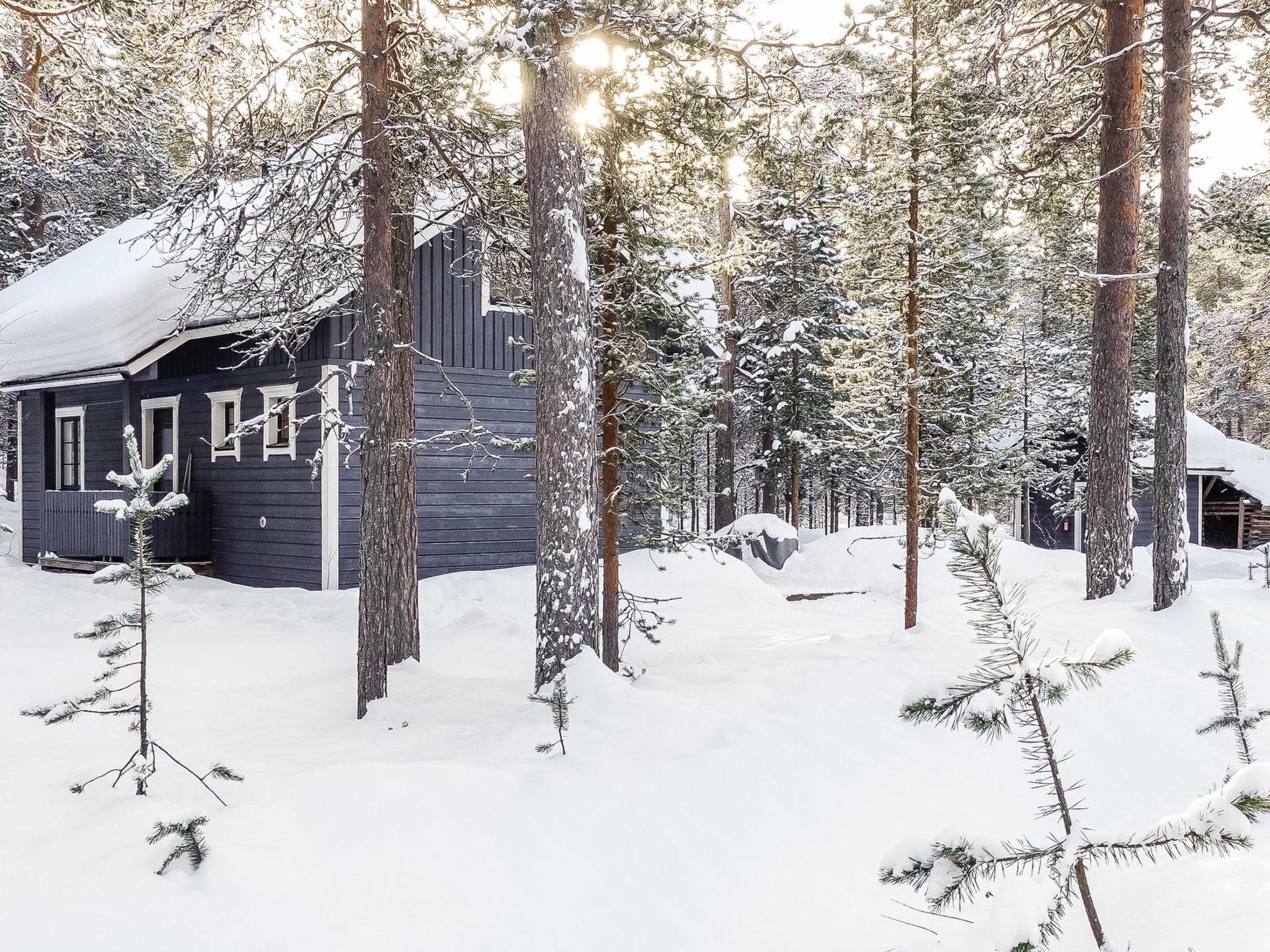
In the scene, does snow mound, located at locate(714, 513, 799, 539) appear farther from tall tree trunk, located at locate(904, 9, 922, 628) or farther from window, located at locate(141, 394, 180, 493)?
window, located at locate(141, 394, 180, 493)

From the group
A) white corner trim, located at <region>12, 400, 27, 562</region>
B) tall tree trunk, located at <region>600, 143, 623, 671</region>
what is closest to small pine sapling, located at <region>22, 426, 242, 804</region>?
tall tree trunk, located at <region>600, 143, 623, 671</region>

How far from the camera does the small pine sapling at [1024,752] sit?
2531 mm

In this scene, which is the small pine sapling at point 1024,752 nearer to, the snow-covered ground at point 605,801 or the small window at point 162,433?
the snow-covered ground at point 605,801

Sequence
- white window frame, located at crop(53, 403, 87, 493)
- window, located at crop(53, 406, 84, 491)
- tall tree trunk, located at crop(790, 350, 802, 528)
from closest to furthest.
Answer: white window frame, located at crop(53, 403, 87, 493) → window, located at crop(53, 406, 84, 491) → tall tree trunk, located at crop(790, 350, 802, 528)

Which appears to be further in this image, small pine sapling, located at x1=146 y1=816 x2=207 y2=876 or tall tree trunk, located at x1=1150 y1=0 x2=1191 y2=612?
tall tree trunk, located at x1=1150 y1=0 x2=1191 y2=612

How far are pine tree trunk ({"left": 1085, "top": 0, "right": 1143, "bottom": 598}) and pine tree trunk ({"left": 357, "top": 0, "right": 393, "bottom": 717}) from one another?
303 inches

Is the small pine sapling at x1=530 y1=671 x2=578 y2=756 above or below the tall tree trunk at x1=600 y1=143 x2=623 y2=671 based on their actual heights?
below

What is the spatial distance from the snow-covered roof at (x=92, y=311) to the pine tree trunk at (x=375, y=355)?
6839mm

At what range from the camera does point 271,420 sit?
16328mm

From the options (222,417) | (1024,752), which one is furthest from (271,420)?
(1024,752)

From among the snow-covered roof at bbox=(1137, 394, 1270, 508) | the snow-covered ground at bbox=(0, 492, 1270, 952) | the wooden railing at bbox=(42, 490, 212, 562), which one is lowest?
the snow-covered ground at bbox=(0, 492, 1270, 952)

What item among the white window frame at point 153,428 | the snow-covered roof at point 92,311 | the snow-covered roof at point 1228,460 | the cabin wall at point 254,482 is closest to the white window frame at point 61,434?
the snow-covered roof at point 92,311

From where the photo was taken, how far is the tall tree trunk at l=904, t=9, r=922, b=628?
11094 mm

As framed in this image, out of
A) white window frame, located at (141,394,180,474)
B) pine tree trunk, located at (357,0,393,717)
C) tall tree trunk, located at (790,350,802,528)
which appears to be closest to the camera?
pine tree trunk, located at (357,0,393,717)
